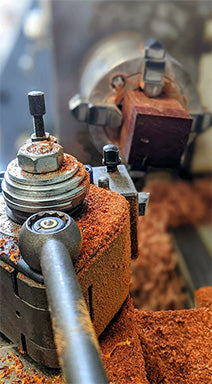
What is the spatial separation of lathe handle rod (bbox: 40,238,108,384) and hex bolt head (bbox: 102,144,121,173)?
1.41 ft

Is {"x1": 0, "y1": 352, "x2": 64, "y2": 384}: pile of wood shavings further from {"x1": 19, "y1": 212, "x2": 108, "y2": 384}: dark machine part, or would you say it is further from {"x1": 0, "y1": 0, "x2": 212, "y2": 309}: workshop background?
{"x1": 0, "y1": 0, "x2": 212, "y2": 309}: workshop background

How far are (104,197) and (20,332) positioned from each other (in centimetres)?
32

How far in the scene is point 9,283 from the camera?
681 mm

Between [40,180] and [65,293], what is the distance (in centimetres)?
27

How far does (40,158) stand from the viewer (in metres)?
0.69

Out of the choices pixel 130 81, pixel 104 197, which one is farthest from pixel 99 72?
pixel 104 197

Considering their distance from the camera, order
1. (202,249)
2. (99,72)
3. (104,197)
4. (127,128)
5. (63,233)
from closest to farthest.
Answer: (63,233), (104,197), (127,128), (99,72), (202,249)

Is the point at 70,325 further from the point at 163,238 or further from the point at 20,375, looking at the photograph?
the point at 163,238

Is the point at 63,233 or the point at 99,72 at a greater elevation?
the point at 99,72

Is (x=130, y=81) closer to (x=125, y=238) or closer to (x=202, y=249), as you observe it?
(x=125, y=238)

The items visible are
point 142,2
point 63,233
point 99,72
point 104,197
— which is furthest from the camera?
point 142,2

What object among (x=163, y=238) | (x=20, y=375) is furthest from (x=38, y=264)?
(x=163, y=238)

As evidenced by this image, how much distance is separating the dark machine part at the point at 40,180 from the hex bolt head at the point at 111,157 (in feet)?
0.67

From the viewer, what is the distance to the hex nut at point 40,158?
0.69 meters
